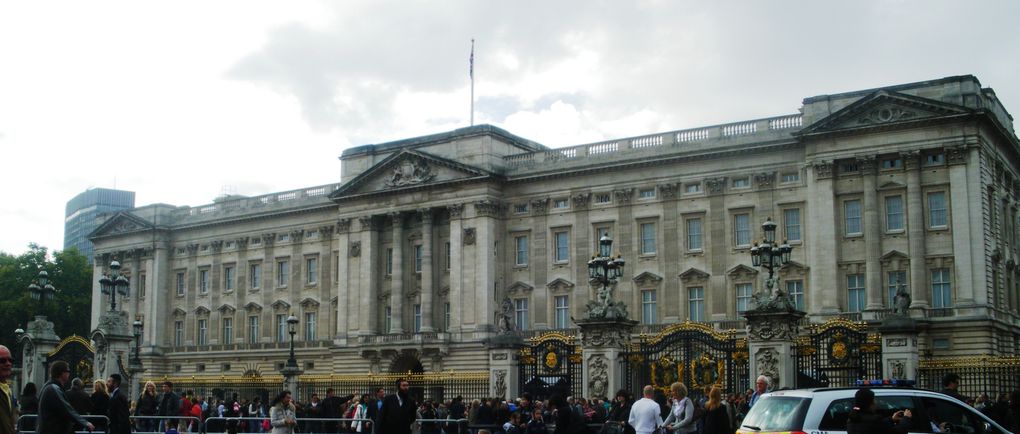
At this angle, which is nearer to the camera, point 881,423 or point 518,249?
point 881,423

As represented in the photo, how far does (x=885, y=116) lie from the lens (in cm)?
5234

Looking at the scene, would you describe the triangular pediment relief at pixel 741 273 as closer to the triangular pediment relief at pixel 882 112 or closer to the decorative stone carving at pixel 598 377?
the triangular pediment relief at pixel 882 112

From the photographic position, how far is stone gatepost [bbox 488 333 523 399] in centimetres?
3469

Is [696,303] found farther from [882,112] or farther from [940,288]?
[882,112]

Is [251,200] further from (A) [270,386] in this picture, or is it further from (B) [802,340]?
(B) [802,340]

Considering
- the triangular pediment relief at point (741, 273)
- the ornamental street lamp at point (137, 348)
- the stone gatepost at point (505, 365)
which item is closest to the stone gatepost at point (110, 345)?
the ornamental street lamp at point (137, 348)

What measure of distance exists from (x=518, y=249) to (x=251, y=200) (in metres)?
22.9

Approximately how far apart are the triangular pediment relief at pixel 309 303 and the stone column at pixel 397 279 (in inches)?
288

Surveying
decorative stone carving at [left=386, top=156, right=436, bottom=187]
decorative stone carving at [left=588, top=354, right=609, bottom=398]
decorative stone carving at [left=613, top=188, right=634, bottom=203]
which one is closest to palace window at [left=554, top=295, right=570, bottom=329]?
decorative stone carving at [left=613, top=188, right=634, bottom=203]

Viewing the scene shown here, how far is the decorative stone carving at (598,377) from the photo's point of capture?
3228cm

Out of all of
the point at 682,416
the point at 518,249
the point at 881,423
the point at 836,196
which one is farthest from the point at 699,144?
the point at 881,423

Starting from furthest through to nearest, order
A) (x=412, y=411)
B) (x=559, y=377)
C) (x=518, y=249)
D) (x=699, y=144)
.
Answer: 1. (x=518, y=249)
2. (x=699, y=144)
3. (x=559, y=377)
4. (x=412, y=411)

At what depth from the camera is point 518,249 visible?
65375 mm

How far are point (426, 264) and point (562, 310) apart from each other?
29.3 feet
